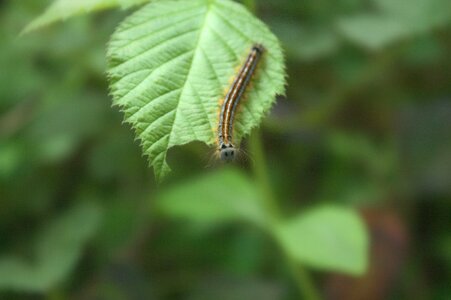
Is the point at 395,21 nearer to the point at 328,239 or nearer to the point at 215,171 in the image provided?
the point at 328,239

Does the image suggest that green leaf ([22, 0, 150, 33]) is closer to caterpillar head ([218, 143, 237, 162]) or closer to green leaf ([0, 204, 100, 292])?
caterpillar head ([218, 143, 237, 162])

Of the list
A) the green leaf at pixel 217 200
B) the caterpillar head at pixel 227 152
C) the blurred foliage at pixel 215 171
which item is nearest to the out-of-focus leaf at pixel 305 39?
the blurred foliage at pixel 215 171

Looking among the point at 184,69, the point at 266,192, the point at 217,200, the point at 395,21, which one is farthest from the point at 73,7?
the point at 395,21

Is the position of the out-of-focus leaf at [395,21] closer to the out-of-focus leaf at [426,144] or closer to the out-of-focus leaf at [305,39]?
the out-of-focus leaf at [305,39]

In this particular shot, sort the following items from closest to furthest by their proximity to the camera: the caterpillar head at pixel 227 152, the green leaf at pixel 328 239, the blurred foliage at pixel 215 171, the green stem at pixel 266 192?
the caterpillar head at pixel 227 152, the green stem at pixel 266 192, the green leaf at pixel 328 239, the blurred foliage at pixel 215 171

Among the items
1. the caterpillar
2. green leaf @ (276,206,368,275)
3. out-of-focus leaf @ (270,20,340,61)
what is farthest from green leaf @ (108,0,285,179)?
out-of-focus leaf @ (270,20,340,61)

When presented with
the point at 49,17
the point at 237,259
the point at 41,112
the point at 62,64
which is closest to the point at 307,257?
the point at 237,259
